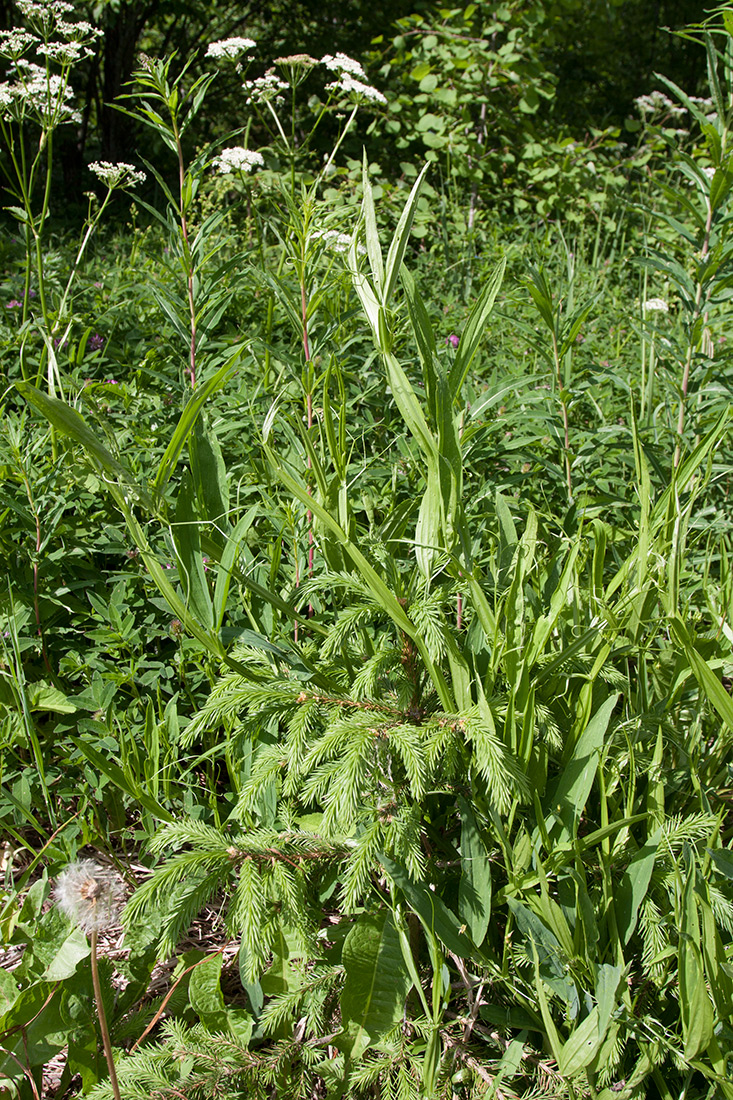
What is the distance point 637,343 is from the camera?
11.2 ft

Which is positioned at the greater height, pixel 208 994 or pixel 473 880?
pixel 473 880

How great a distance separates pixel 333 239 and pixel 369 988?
5.91 ft

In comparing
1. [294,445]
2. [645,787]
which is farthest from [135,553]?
[645,787]

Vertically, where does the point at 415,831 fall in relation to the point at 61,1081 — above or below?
above

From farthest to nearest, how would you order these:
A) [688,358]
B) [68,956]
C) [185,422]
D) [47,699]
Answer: [688,358], [47,699], [68,956], [185,422]

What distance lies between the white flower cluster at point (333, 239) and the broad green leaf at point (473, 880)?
0.78 meters

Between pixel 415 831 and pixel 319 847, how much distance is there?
172 mm

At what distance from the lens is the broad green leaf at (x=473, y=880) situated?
1.06 meters

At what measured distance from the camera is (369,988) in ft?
3.47

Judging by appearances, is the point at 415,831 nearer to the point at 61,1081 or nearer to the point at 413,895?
the point at 413,895

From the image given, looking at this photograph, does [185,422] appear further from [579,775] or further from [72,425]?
[579,775]

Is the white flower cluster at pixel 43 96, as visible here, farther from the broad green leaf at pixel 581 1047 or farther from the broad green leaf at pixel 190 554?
the broad green leaf at pixel 581 1047

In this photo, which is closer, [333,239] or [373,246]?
[373,246]

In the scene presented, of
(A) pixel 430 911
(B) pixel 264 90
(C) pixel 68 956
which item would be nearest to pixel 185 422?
(A) pixel 430 911
